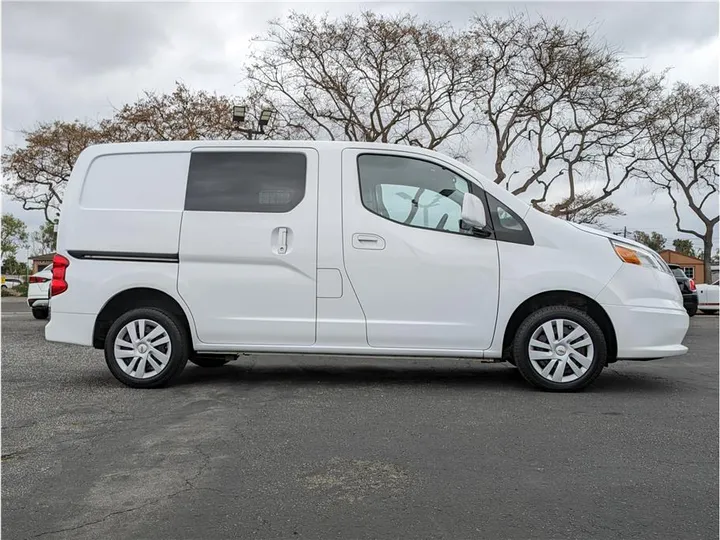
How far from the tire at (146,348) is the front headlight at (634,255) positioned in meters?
3.66

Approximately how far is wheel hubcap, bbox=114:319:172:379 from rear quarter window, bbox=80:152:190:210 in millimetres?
1021

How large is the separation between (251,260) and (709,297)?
1884cm

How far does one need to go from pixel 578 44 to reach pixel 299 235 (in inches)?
781

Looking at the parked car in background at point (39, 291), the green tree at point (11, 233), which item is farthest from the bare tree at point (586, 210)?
the green tree at point (11, 233)

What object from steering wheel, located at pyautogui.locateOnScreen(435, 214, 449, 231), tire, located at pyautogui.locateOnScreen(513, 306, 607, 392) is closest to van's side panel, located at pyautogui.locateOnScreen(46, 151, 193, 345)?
steering wheel, located at pyautogui.locateOnScreen(435, 214, 449, 231)

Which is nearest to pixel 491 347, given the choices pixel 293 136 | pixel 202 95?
pixel 293 136

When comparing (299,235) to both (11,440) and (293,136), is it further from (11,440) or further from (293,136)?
(293,136)

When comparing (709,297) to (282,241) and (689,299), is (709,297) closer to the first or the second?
(689,299)

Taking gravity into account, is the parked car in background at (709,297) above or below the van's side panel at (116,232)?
below

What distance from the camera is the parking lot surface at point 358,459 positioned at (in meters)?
2.88

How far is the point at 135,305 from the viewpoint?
19.8 ft

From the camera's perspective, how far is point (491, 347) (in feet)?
18.8

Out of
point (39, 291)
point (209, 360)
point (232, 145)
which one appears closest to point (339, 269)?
point (232, 145)

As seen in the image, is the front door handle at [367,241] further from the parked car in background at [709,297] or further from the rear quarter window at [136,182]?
the parked car in background at [709,297]
